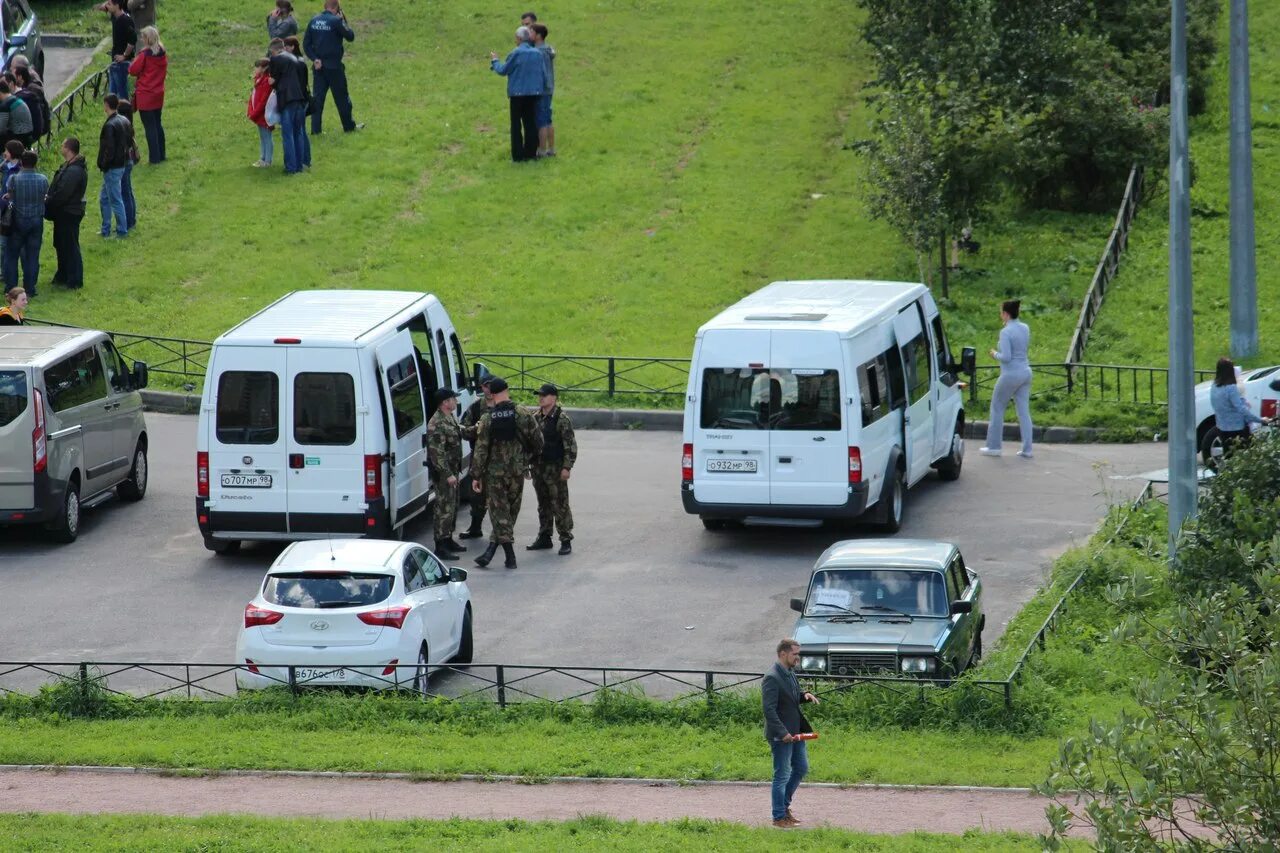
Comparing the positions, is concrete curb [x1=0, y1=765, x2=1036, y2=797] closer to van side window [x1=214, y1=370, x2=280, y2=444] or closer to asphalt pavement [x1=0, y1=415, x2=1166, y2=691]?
asphalt pavement [x1=0, y1=415, x2=1166, y2=691]

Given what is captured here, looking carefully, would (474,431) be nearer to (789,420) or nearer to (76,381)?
(789,420)

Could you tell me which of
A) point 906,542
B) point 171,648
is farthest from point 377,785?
point 906,542

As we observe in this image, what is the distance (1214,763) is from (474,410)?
47.9 ft

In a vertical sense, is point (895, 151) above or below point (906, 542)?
above

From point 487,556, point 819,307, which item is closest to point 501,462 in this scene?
point 487,556

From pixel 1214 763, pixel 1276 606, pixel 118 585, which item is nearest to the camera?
pixel 1214 763

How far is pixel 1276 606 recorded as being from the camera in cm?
800

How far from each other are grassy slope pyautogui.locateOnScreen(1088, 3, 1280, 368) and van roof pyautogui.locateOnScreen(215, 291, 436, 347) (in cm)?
1090

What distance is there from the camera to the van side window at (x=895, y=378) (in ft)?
66.4

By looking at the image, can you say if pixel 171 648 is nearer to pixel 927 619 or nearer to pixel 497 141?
pixel 927 619

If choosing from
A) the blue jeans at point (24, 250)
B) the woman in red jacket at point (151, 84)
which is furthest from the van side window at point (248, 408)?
the woman in red jacket at point (151, 84)

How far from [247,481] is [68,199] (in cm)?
1052

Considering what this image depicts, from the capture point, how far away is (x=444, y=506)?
765 inches

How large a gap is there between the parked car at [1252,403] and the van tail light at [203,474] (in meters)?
11.3
